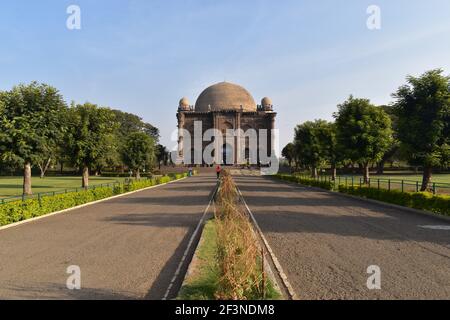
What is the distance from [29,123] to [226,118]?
77.1 m

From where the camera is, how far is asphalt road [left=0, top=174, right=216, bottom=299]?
637 centimetres

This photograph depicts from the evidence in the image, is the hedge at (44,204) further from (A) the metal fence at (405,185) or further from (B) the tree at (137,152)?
(B) the tree at (137,152)

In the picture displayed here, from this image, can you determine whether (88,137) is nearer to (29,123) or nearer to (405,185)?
(29,123)

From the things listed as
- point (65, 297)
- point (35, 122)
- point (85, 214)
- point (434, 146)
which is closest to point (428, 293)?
point (65, 297)

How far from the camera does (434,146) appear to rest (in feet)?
66.7

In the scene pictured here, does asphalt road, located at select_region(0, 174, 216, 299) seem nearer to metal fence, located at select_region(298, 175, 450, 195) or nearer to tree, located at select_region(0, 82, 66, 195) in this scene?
tree, located at select_region(0, 82, 66, 195)

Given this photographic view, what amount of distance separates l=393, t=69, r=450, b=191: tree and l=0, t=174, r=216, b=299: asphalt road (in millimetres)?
13900

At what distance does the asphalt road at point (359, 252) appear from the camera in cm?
623

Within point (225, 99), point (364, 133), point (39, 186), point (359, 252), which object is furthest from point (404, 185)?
point (225, 99)

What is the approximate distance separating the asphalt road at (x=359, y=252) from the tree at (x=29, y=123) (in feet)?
58.3

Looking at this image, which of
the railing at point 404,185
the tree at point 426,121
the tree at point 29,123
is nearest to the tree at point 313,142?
the railing at point 404,185

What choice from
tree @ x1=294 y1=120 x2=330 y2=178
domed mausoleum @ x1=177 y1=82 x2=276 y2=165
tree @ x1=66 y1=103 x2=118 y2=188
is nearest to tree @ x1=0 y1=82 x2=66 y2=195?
tree @ x1=66 y1=103 x2=118 y2=188

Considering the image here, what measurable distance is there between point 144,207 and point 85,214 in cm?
341

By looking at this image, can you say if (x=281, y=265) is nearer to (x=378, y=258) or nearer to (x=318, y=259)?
(x=318, y=259)
